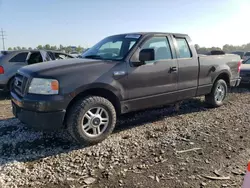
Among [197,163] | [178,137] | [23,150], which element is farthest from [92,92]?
[197,163]

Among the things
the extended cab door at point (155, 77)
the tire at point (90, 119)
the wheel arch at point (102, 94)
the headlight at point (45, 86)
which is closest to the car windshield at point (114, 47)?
the extended cab door at point (155, 77)

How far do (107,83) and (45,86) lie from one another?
978 millimetres

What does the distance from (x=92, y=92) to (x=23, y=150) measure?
142 centimetres

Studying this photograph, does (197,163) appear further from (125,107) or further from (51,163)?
(51,163)

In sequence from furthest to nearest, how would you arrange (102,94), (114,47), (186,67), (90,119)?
(186,67)
(114,47)
(102,94)
(90,119)

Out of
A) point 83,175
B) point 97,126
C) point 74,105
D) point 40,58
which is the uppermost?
point 40,58

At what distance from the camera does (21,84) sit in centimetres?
373

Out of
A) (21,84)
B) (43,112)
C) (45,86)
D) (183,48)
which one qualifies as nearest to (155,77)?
(183,48)

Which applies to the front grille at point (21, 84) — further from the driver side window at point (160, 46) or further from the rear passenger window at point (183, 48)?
the rear passenger window at point (183, 48)

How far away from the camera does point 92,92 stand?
3.84 metres

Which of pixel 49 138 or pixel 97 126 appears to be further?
pixel 49 138

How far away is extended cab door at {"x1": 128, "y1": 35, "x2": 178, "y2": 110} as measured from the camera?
4148 millimetres

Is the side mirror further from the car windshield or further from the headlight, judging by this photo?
the headlight

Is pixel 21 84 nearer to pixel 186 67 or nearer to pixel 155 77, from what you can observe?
pixel 155 77
